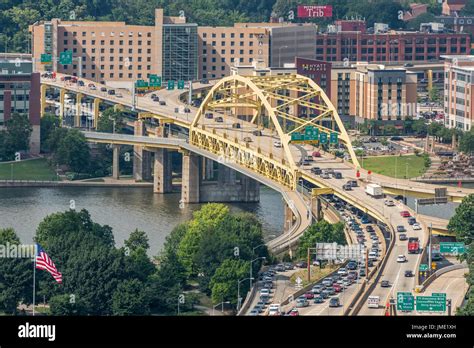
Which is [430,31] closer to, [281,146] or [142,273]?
[281,146]

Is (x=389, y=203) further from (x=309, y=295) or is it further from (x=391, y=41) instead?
(x=391, y=41)

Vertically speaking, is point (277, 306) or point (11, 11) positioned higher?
point (11, 11)

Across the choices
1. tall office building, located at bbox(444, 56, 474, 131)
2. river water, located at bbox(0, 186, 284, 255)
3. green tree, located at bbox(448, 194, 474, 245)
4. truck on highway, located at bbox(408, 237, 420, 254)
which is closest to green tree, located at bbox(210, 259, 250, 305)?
truck on highway, located at bbox(408, 237, 420, 254)

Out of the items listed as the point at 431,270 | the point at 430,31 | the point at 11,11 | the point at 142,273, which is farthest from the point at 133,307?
the point at 430,31

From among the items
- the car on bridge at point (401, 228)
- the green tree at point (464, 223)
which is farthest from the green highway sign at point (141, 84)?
the green tree at point (464, 223)

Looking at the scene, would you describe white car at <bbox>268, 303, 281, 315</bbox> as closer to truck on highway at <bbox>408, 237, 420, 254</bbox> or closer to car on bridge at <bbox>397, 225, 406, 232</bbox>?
truck on highway at <bbox>408, 237, 420, 254</bbox>

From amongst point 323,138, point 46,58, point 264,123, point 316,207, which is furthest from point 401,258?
point 46,58
